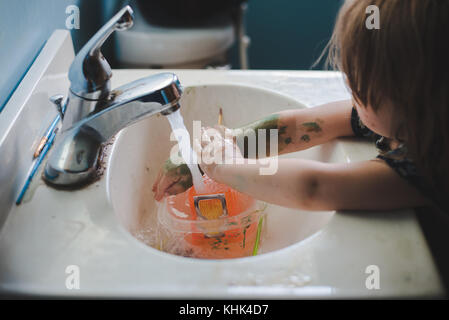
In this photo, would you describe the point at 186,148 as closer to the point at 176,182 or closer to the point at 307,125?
the point at 176,182

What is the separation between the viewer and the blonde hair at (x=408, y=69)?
14.2 inches

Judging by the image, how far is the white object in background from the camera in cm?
99

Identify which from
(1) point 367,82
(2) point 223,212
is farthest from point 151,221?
(1) point 367,82

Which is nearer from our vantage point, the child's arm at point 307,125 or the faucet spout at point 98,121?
the faucet spout at point 98,121

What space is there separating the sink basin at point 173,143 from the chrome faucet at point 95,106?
0.05 m

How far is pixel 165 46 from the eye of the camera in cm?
100

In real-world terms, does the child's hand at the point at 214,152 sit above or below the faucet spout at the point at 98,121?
below

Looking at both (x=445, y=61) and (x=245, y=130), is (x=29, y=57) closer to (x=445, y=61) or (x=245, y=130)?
(x=245, y=130)

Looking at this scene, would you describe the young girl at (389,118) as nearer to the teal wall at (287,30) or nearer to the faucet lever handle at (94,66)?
the faucet lever handle at (94,66)

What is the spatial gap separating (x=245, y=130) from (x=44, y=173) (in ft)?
0.92

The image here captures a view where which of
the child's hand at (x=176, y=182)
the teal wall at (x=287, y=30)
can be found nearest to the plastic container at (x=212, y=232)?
the child's hand at (x=176, y=182)

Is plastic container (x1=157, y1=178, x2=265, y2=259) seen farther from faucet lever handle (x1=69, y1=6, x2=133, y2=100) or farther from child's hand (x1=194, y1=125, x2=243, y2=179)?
faucet lever handle (x1=69, y1=6, x2=133, y2=100)

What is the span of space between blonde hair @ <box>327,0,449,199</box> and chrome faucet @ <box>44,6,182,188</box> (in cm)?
20
